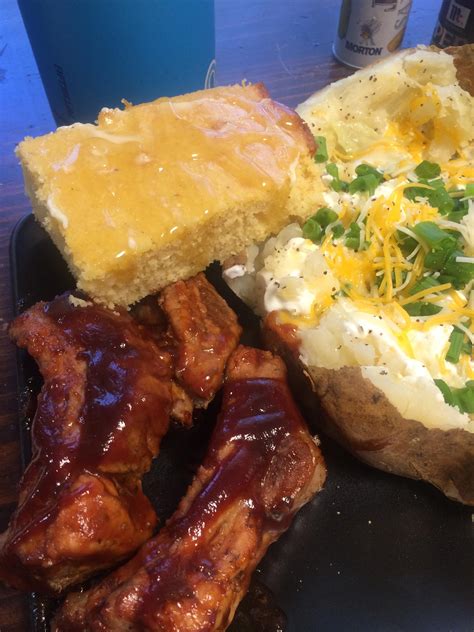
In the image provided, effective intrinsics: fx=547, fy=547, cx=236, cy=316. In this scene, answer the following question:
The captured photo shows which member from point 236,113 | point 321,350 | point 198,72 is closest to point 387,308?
point 321,350

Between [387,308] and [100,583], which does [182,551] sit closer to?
[100,583]

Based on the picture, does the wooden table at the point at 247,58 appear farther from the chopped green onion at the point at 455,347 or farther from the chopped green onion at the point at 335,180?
the chopped green onion at the point at 455,347

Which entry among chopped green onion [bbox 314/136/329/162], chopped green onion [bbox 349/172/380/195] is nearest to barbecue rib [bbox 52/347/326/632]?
chopped green onion [bbox 349/172/380/195]

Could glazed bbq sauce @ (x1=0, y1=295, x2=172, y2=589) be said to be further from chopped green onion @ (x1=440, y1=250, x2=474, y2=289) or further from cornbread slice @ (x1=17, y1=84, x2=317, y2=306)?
chopped green onion @ (x1=440, y1=250, x2=474, y2=289)

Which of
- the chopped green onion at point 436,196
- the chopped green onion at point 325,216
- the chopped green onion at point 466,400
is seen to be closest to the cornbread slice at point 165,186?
the chopped green onion at point 325,216

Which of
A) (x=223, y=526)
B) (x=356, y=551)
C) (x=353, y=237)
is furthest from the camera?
(x=353, y=237)

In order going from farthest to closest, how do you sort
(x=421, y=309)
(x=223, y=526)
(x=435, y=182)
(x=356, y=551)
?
(x=435, y=182) < (x=421, y=309) < (x=356, y=551) < (x=223, y=526)

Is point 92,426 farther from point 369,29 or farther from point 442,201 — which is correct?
point 369,29

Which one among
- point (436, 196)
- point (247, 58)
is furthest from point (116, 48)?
point (247, 58)
